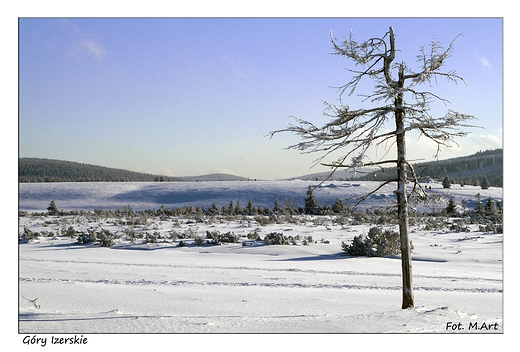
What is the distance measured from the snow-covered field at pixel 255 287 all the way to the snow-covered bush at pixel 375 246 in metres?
0.36

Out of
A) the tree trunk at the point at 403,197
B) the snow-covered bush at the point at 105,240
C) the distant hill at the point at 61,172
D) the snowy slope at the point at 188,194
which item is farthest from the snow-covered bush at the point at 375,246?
the distant hill at the point at 61,172

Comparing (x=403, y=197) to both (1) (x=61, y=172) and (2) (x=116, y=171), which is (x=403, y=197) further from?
(2) (x=116, y=171)

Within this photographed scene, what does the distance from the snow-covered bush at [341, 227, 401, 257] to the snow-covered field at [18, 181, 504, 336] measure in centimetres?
36

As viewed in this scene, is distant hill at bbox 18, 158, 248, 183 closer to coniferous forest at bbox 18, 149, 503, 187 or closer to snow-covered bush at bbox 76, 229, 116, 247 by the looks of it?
A: coniferous forest at bbox 18, 149, 503, 187

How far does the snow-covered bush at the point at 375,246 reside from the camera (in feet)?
43.5

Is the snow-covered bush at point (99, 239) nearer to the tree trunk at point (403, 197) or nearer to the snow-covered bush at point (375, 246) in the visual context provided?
the snow-covered bush at point (375, 246)

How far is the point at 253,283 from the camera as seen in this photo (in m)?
8.73

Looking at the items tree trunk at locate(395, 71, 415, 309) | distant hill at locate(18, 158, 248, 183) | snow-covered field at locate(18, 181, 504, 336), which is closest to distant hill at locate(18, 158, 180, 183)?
distant hill at locate(18, 158, 248, 183)

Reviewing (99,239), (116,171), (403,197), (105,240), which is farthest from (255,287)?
(116,171)

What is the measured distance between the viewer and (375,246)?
45.0 feet

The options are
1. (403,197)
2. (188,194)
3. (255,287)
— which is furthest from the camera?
(188,194)

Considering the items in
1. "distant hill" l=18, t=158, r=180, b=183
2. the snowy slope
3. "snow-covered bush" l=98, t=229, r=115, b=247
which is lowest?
"snow-covered bush" l=98, t=229, r=115, b=247

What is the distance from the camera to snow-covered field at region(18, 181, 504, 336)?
555 centimetres

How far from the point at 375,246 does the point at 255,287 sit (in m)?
6.60
